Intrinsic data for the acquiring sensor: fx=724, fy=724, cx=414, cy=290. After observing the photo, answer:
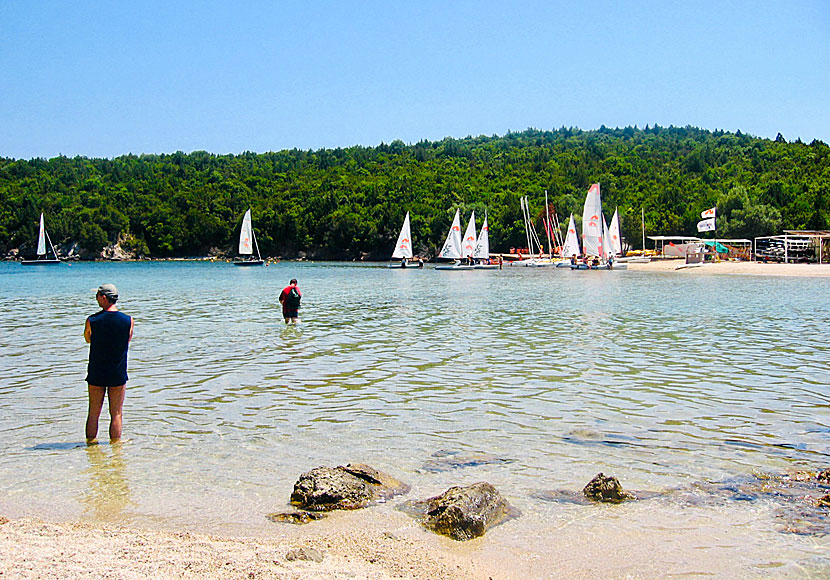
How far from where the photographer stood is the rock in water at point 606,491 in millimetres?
6730

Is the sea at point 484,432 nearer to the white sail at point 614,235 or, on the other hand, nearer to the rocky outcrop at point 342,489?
the rocky outcrop at point 342,489

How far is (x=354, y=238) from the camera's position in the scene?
13675cm

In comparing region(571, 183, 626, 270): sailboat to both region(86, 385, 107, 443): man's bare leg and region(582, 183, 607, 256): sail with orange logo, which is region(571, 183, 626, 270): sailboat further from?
region(86, 385, 107, 443): man's bare leg

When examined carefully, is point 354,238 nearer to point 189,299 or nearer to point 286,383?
point 189,299

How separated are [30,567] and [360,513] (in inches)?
103

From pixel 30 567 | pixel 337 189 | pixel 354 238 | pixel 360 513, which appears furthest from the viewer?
pixel 337 189

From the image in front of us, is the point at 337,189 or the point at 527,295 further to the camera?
the point at 337,189

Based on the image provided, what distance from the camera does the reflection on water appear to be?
6.54 m

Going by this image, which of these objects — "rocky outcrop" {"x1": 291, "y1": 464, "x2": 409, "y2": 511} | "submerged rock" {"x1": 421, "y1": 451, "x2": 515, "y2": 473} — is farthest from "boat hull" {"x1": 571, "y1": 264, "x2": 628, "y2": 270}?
"rocky outcrop" {"x1": 291, "y1": 464, "x2": 409, "y2": 511}

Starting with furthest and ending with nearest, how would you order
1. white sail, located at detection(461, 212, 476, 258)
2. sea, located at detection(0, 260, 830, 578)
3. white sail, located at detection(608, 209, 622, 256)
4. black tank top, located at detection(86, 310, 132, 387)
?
white sail, located at detection(608, 209, 622, 256) < white sail, located at detection(461, 212, 476, 258) < black tank top, located at detection(86, 310, 132, 387) < sea, located at detection(0, 260, 830, 578)

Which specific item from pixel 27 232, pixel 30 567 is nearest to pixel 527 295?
pixel 30 567

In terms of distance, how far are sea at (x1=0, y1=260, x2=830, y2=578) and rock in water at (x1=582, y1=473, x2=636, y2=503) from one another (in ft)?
0.60

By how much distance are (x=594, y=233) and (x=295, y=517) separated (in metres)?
65.7

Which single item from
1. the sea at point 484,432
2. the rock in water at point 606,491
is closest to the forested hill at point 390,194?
the sea at point 484,432
